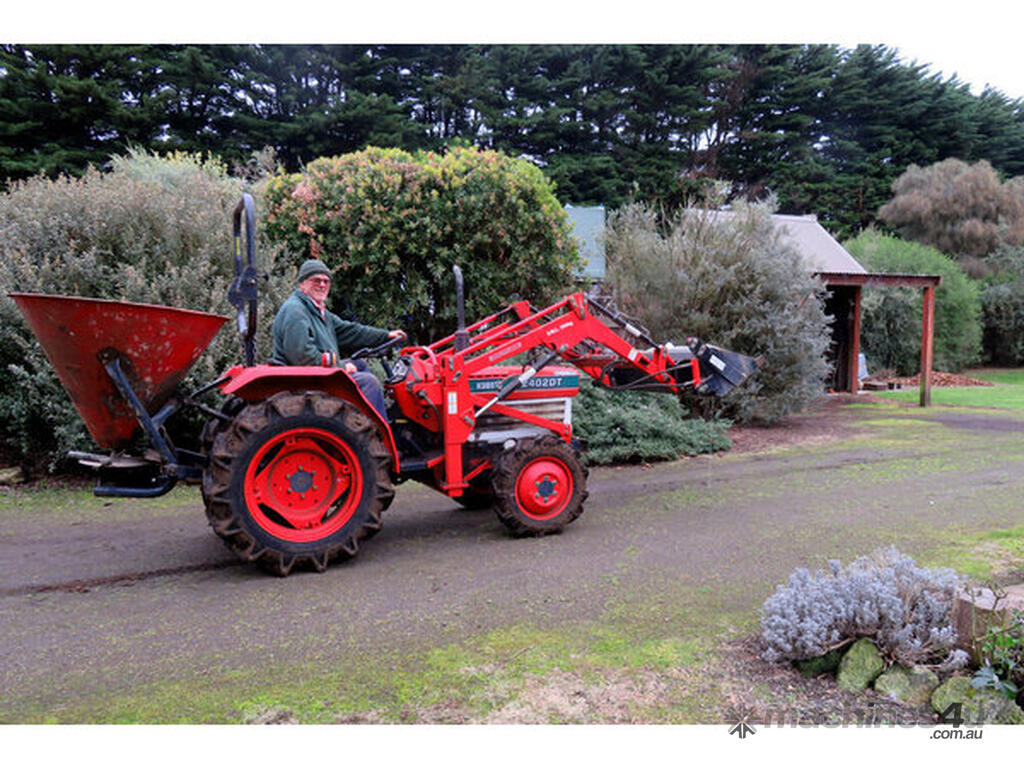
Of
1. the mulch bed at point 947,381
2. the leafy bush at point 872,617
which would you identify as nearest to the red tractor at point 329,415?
the leafy bush at point 872,617

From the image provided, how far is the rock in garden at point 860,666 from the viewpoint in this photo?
2881mm

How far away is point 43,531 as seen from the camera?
17.9ft

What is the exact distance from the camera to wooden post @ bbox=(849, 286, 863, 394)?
14.7 meters

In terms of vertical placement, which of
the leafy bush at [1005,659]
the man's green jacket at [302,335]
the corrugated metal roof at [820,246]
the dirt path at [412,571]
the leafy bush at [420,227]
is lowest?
the dirt path at [412,571]

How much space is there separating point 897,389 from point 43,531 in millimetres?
16635

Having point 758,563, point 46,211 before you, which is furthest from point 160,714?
point 46,211

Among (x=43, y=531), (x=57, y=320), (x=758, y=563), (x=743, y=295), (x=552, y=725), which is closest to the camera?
(x=552, y=725)

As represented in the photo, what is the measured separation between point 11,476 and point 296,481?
4269 millimetres

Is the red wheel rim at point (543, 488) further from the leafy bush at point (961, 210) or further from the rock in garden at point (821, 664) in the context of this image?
the leafy bush at point (961, 210)

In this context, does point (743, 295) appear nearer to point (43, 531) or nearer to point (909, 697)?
point (909, 697)

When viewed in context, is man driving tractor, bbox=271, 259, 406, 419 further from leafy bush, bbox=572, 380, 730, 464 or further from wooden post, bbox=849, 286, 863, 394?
wooden post, bbox=849, 286, 863, 394

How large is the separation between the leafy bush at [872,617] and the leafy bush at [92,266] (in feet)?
Answer: 18.9

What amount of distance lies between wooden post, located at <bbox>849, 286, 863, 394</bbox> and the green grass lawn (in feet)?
2.34

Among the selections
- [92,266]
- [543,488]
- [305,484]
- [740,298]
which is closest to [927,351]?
[740,298]
